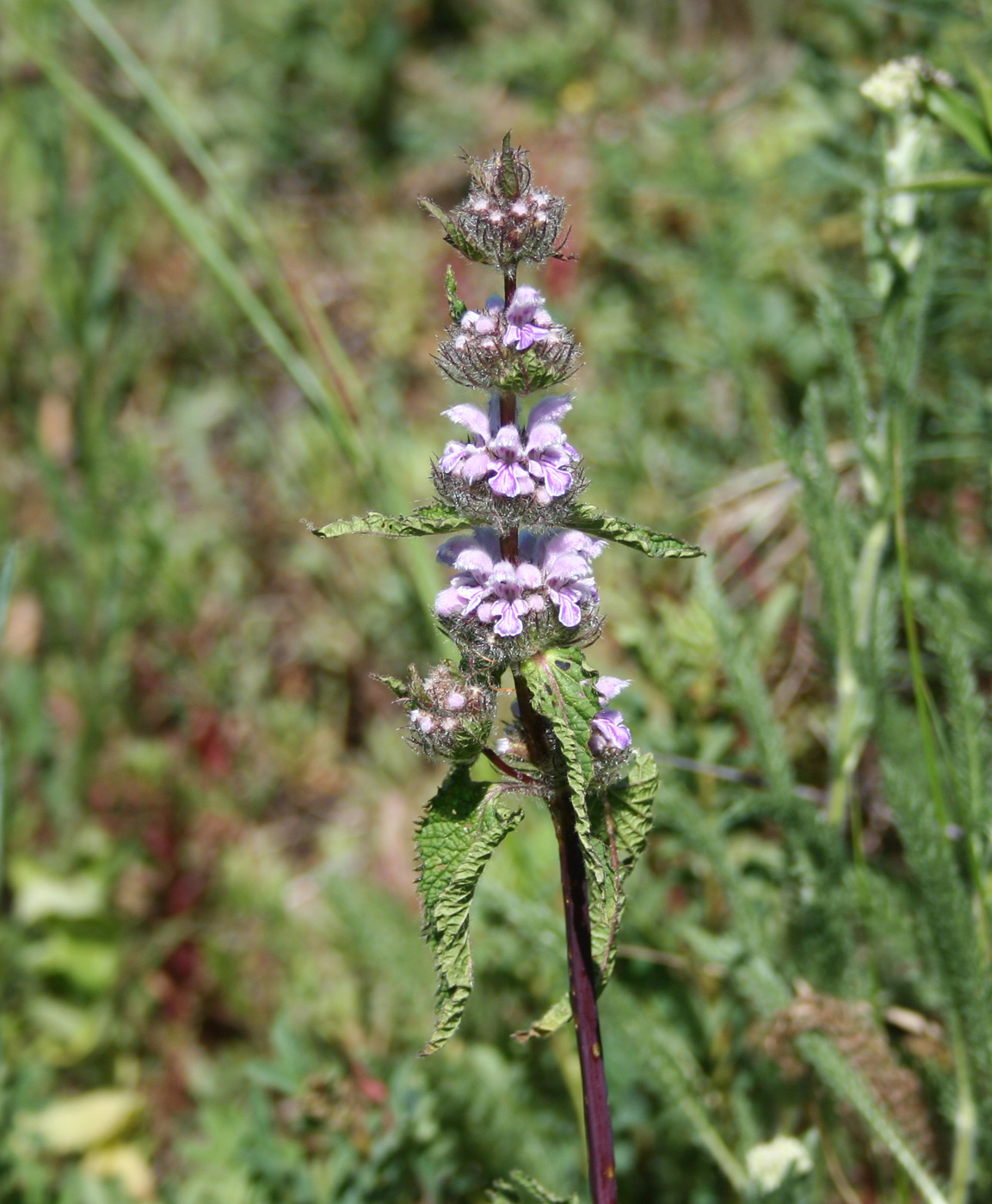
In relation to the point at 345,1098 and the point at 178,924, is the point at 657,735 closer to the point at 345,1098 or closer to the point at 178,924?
the point at 345,1098

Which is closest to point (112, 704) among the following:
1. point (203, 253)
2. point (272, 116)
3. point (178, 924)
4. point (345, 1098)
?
point (178, 924)

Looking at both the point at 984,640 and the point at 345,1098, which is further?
the point at 984,640

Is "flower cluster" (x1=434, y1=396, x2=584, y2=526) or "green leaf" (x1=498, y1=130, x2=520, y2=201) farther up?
"green leaf" (x1=498, y1=130, x2=520, y2=201)

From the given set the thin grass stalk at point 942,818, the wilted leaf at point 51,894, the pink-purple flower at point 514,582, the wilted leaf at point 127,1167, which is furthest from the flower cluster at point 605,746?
the wilted leaf at point 51,894

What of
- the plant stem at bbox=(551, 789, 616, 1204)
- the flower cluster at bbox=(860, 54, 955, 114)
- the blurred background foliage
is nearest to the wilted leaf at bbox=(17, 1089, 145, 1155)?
the blurred background foliage

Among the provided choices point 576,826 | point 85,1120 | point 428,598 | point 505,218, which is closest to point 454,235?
point 505,218

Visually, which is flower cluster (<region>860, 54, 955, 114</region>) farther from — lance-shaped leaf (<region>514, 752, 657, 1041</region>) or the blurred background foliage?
lance-shaped leaf (<region>514, 752, 657, 1041</region>)
